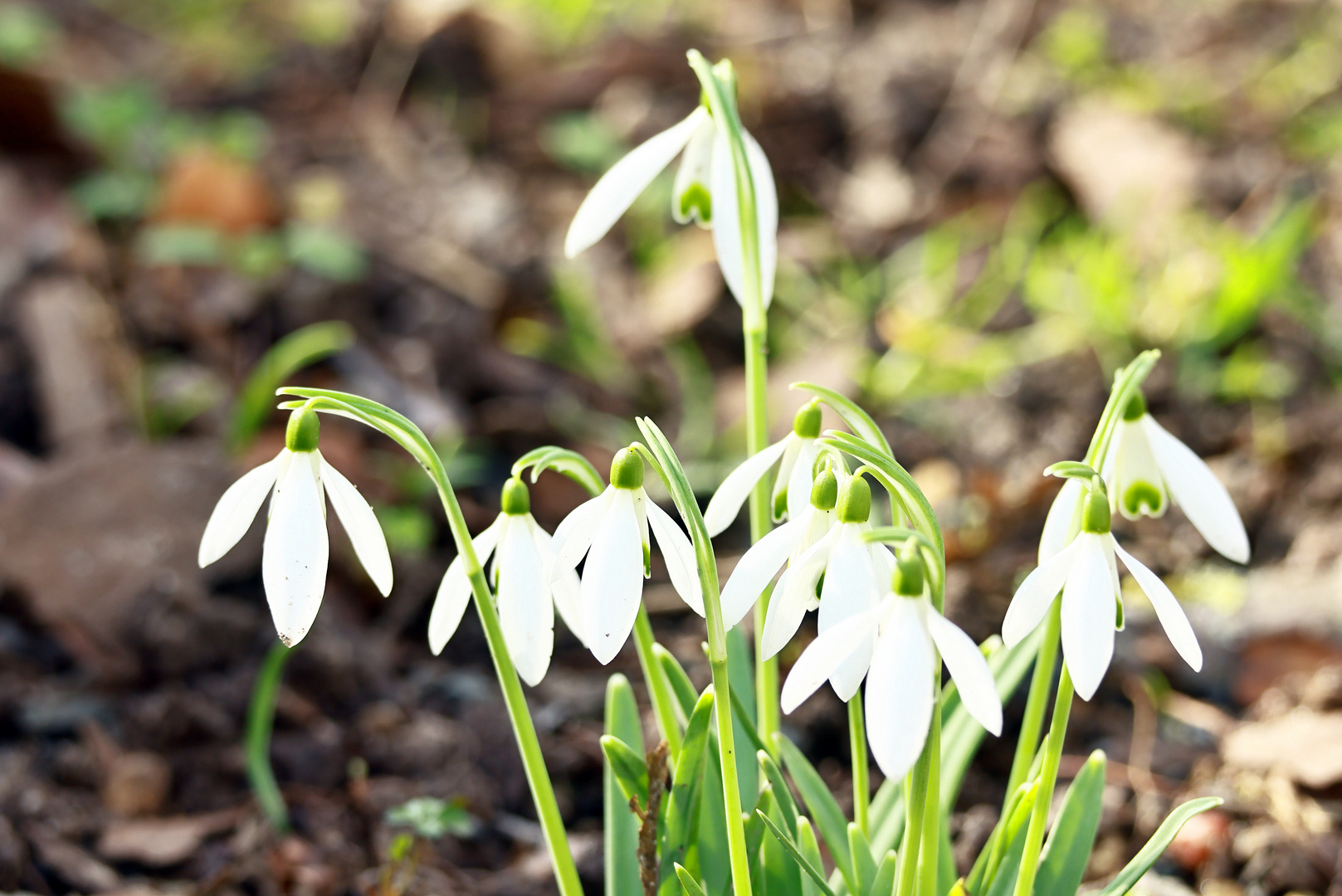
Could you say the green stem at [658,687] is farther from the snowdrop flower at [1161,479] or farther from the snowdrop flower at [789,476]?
the snowdrop flower at [1161,479]

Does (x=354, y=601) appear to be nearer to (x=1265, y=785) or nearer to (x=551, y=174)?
(x=1265, y=785)

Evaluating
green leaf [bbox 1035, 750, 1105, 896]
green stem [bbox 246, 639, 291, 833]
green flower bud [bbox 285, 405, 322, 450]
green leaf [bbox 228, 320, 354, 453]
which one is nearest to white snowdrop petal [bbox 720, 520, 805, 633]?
green flower bud [bbox 285, 405, 322, 450]

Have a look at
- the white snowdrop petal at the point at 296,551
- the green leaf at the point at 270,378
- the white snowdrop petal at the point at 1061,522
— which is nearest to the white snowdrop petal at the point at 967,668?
the white snowdrop petal at the point at 1061,522

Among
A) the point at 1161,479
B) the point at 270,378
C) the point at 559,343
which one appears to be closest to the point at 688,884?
the point at 1161,479

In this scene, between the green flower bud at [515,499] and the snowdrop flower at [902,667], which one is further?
the green flower bud at [515,499]

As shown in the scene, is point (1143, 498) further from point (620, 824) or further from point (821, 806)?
point (620, 824)

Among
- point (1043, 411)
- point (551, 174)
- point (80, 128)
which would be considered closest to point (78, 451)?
point (80, 128)
